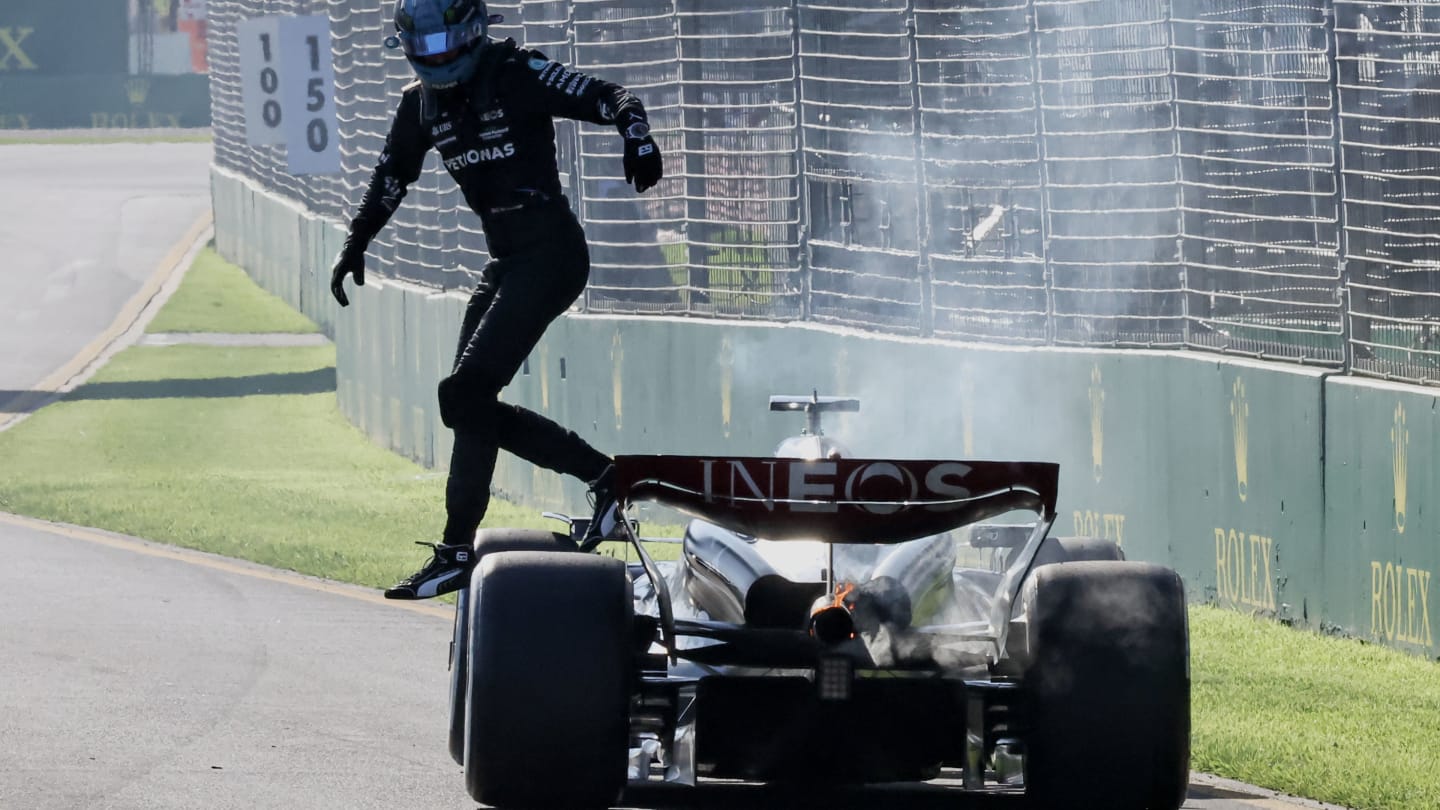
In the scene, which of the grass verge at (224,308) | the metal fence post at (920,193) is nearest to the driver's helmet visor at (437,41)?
the metal fence post at (920,193)

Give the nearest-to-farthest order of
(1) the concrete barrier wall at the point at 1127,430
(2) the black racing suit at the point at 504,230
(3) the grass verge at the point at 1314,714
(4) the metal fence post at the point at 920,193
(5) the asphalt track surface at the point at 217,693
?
Answer: (5) the asphalt track surface at the point at 217,693, (3) the grass verge at the point at 1314,714, (2) the black racing suit at the point at 504,230, (1) the concrete barrier wall at the point at 1127,430, (4) the metal fence post at the point at 920,193

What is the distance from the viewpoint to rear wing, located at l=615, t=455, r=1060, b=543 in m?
6.36

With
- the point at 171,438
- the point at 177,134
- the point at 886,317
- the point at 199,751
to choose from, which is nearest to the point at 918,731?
the point at 199,751

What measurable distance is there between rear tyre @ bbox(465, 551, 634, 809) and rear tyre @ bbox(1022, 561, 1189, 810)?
3.16ft

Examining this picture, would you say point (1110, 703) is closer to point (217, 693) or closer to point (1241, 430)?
point (217, 693)

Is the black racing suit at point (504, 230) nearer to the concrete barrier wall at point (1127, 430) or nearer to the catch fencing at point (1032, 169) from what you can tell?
the concrete barrier wall at point (1127, 430)

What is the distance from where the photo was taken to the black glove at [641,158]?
7.89 m

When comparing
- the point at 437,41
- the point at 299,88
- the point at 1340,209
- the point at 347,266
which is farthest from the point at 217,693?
the point at 299,88

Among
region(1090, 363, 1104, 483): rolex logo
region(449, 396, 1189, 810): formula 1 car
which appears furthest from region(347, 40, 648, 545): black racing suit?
region(1090, 363, 1104, 483): rolex logo

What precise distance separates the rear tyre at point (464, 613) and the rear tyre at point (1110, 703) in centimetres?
148

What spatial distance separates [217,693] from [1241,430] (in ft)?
15.3

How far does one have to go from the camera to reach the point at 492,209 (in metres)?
8.54

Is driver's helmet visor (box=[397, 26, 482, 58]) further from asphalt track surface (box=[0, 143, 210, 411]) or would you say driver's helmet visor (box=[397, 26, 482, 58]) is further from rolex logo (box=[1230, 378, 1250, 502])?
asphalt track surface (box=[0, 143, 210, 411])

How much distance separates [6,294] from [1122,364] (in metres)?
24.8
